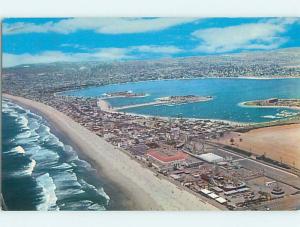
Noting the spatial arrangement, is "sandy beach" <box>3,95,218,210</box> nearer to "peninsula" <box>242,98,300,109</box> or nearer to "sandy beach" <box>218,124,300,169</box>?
"sandy beach" <box>218,124,300,169</box>

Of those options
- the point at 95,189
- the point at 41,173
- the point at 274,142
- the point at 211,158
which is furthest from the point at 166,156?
the point at 41,173

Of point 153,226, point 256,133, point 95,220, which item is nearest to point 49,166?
point 95,220

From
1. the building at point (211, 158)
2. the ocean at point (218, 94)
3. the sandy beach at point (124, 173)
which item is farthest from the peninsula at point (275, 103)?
the sandy beach at point (124, 173)

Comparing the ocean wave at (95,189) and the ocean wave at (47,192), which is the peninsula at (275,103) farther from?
the ocean wave at (47,192)

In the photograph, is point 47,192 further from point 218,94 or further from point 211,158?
point 218,94

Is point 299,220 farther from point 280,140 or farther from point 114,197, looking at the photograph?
point 114,197

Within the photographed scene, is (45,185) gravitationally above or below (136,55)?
below
